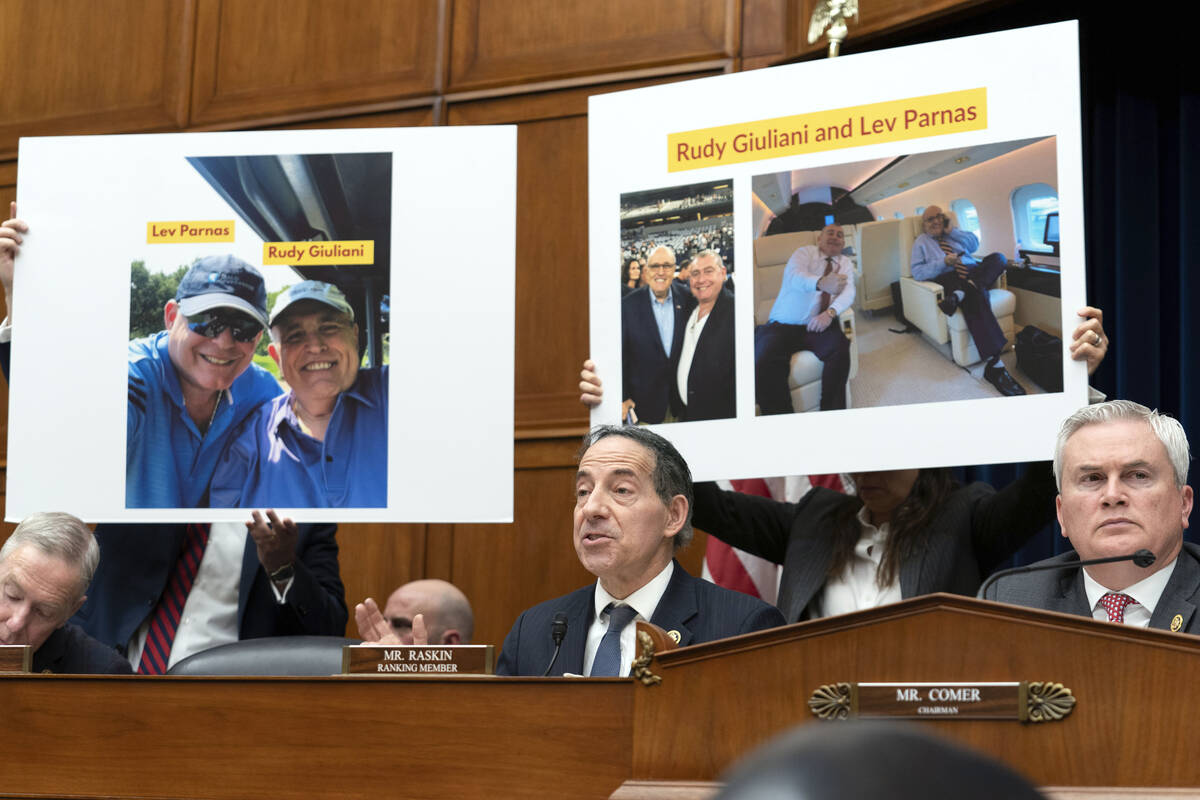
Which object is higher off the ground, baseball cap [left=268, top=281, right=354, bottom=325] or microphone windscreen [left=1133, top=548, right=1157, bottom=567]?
baseball cap [left=268, top=281, right=354, bottom=325]

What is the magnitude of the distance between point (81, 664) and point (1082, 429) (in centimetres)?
193

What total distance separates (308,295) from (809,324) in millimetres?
1088

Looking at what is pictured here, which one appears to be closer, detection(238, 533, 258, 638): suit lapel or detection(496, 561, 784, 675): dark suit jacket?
detection(496, 561, 784, 675): dark suit jacket

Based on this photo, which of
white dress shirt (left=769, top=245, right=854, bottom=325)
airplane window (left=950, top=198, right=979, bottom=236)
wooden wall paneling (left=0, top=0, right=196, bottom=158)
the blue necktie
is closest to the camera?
the blue necktie

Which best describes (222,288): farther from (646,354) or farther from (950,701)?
(950,701)

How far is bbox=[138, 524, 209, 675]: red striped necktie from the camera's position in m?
3.25

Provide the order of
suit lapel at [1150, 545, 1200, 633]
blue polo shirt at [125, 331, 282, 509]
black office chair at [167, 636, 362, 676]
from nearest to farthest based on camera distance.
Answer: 1. suit lapel at [1150, 545, 1200, 633]
2. black office chair at [167, 636, 362, 676]
3. blue polo shirt at [125, 331, 282, 509]

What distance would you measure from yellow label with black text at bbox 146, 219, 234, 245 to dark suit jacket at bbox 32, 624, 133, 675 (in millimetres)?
886

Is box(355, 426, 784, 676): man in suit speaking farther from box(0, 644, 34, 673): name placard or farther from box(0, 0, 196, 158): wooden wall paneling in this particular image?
box(0, 0, 196, 158): wooden wall paneling

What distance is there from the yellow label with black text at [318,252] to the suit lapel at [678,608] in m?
0.99

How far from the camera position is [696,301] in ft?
9.78

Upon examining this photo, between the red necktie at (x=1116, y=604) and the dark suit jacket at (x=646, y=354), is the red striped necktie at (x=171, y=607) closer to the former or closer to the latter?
the dark suit jacket at (x=646, y=354)

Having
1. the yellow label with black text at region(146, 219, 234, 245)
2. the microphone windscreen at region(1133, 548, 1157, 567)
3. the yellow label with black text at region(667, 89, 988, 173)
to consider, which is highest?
the yellow label with black text at region(667, 89, 988, 173)

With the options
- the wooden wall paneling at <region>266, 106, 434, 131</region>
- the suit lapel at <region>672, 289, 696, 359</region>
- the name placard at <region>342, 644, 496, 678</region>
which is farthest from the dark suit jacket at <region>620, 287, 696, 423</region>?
the wooden wall paneling at <region>266, 106, 434, 131</region>
